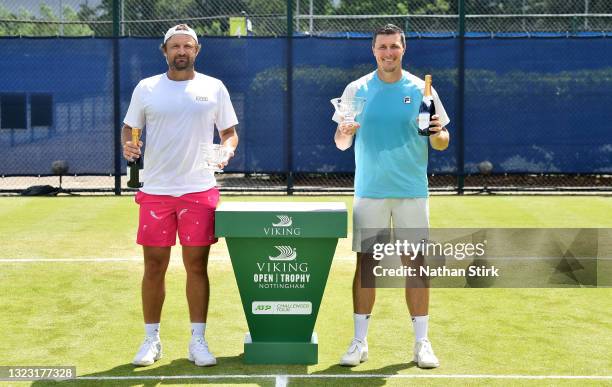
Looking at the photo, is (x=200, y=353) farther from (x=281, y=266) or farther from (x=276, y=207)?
(x=276, y=207)

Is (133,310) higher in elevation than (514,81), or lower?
lower

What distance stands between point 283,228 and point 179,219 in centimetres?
69

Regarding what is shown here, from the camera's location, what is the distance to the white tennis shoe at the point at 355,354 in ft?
19.4

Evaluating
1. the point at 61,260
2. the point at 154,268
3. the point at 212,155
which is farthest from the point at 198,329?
the point at 61,260

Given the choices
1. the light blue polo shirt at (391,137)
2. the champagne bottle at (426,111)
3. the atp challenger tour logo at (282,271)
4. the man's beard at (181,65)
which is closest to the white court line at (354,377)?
the atp challenger tour logo at (282,271)

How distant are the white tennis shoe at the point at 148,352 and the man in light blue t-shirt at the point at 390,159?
1.15 m

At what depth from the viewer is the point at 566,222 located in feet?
40.1

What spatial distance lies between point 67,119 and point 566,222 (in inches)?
310

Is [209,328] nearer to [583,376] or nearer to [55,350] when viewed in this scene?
[55,350]

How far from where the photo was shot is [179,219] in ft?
19.7

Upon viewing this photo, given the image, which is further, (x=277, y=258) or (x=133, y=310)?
(x=133, y=310)

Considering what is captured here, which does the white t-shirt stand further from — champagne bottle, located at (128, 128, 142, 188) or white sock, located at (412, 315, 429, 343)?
white sock, located at (412, 315, 429, 343)

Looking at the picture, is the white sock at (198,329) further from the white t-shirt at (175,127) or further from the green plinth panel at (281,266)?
the white t-shirt at (175,127)

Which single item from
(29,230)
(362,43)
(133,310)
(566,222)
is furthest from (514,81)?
(133,310)
